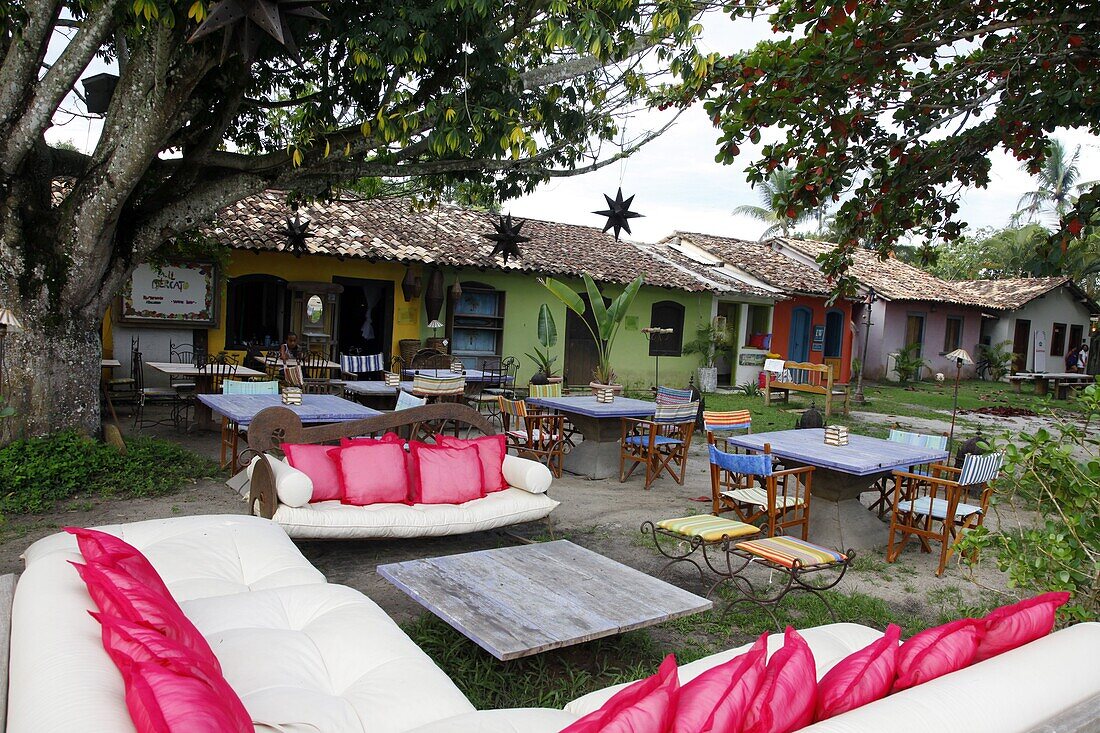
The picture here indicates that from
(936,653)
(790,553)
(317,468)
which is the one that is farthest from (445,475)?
(936,653)

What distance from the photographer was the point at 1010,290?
27.1 metres

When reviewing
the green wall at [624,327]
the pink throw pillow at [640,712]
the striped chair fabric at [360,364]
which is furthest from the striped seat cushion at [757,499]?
the green wall at [624,327]

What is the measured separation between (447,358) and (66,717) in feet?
35.7

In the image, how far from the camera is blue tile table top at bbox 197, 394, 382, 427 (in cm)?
683

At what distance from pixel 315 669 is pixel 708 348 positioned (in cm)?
1639

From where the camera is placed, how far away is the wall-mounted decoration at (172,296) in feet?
38.3

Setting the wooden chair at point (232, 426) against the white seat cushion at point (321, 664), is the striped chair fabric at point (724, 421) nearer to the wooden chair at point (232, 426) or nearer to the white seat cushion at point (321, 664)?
the wooden chair at point (232, 426)

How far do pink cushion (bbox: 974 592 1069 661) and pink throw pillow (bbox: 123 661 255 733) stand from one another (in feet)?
7.07

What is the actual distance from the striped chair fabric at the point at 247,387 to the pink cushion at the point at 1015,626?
745cm

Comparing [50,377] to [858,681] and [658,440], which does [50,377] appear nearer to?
[658,440]

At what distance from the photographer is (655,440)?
841 cm

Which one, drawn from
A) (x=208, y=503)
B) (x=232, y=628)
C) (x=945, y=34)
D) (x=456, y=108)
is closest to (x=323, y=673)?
(x=232, y=628)

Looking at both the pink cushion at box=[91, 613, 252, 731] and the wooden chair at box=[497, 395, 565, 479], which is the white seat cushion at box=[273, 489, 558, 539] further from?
the pink cushion at box=[91, 613, 252, 731]

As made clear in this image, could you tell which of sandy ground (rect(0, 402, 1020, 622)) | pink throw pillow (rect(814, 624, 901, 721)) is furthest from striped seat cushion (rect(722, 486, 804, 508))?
pink throw pillow (rect(814, 624, 901, 721))
